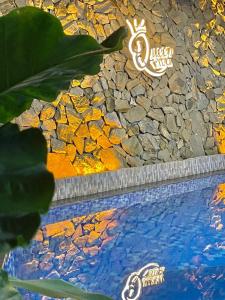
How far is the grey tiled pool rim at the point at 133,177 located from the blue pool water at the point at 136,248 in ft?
0.95

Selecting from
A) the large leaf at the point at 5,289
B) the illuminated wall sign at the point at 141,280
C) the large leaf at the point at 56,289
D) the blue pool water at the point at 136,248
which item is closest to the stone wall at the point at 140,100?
the blue pool water at the point at 136,248

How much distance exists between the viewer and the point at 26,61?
391 mm

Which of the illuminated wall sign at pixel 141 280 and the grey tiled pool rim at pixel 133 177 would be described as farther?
the grey tiled pool rim at pixel 133 177

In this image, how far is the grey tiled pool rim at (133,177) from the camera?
18.0 ft

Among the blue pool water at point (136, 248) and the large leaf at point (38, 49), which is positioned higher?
the large leaf at point (38, 49)

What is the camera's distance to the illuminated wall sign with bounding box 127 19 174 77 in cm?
640

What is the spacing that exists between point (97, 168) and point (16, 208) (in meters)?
5.69

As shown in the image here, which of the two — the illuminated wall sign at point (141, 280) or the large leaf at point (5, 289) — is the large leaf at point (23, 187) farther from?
the illuminated wall sign at point (141, 280)

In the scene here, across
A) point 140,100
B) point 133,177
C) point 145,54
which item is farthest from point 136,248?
point 145,54

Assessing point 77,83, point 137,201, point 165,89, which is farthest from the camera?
point 165,89

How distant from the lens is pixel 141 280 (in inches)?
121

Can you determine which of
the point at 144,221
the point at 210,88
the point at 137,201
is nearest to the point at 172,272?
the point at 144,221

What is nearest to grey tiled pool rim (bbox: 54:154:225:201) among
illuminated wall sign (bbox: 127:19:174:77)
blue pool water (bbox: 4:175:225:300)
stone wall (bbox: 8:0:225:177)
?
stone wall (bbox: 8:0:225:177)

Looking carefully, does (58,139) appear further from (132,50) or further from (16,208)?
(16,208)
